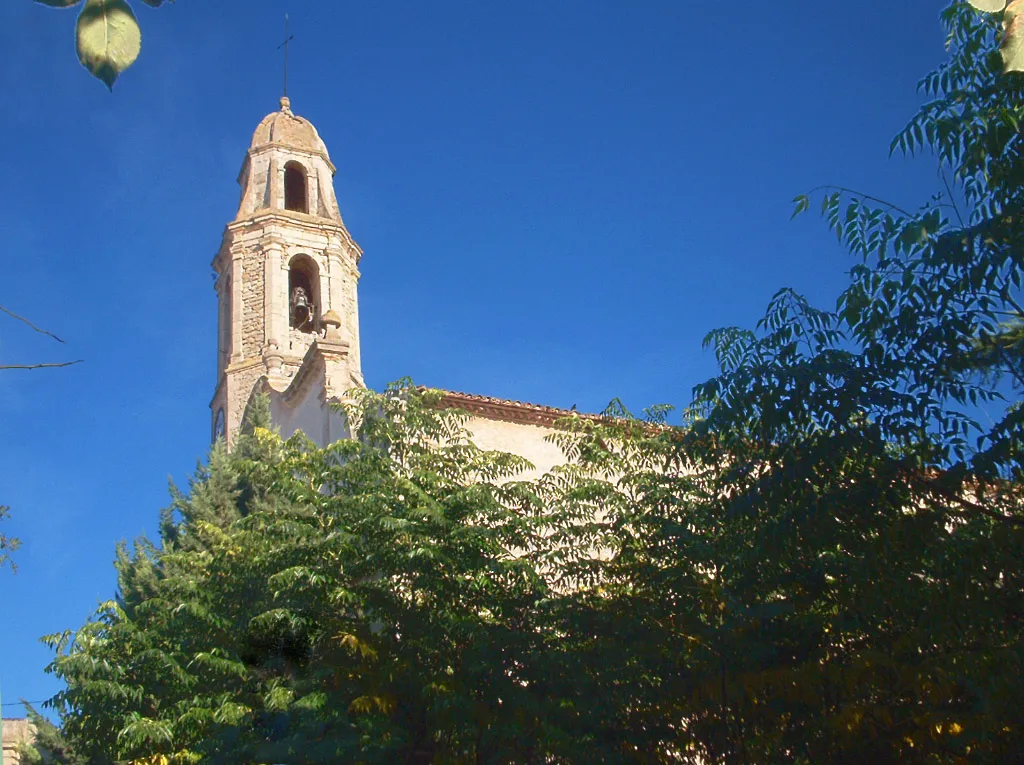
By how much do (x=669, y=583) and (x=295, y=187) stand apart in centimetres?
2340

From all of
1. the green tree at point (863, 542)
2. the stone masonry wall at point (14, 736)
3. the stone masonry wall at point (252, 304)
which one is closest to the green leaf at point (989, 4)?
the green tree at point (863, 542)

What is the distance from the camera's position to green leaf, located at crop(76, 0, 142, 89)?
2.72 m

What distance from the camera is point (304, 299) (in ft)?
96.8

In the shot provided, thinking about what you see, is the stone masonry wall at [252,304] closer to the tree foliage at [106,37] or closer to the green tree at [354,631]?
the green tree at [354,631]

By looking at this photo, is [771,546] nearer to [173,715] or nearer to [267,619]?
[267,619]

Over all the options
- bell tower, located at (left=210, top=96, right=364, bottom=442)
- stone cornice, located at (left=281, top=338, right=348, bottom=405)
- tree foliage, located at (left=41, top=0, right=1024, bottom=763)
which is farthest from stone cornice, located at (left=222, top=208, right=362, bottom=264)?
tree foliage, located at (left=41, top=0, right=1024, bottom=763)

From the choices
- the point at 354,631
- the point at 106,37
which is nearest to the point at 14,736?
the point at 354,631

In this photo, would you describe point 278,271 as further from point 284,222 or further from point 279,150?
point 279,150

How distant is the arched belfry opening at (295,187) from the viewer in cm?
3233

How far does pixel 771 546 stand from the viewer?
9.71 m

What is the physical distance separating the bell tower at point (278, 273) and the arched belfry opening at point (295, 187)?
3cm

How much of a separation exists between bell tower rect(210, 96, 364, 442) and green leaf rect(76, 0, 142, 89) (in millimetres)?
23900

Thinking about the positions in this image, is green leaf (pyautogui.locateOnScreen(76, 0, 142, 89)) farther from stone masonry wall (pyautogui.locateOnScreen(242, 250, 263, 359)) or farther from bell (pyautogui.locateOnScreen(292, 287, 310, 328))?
bell (pyautogui.locateOnScreen(292, 287, 310, 328))

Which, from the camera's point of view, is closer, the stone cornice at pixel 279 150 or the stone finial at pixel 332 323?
the stone finial at pixel 332 323
